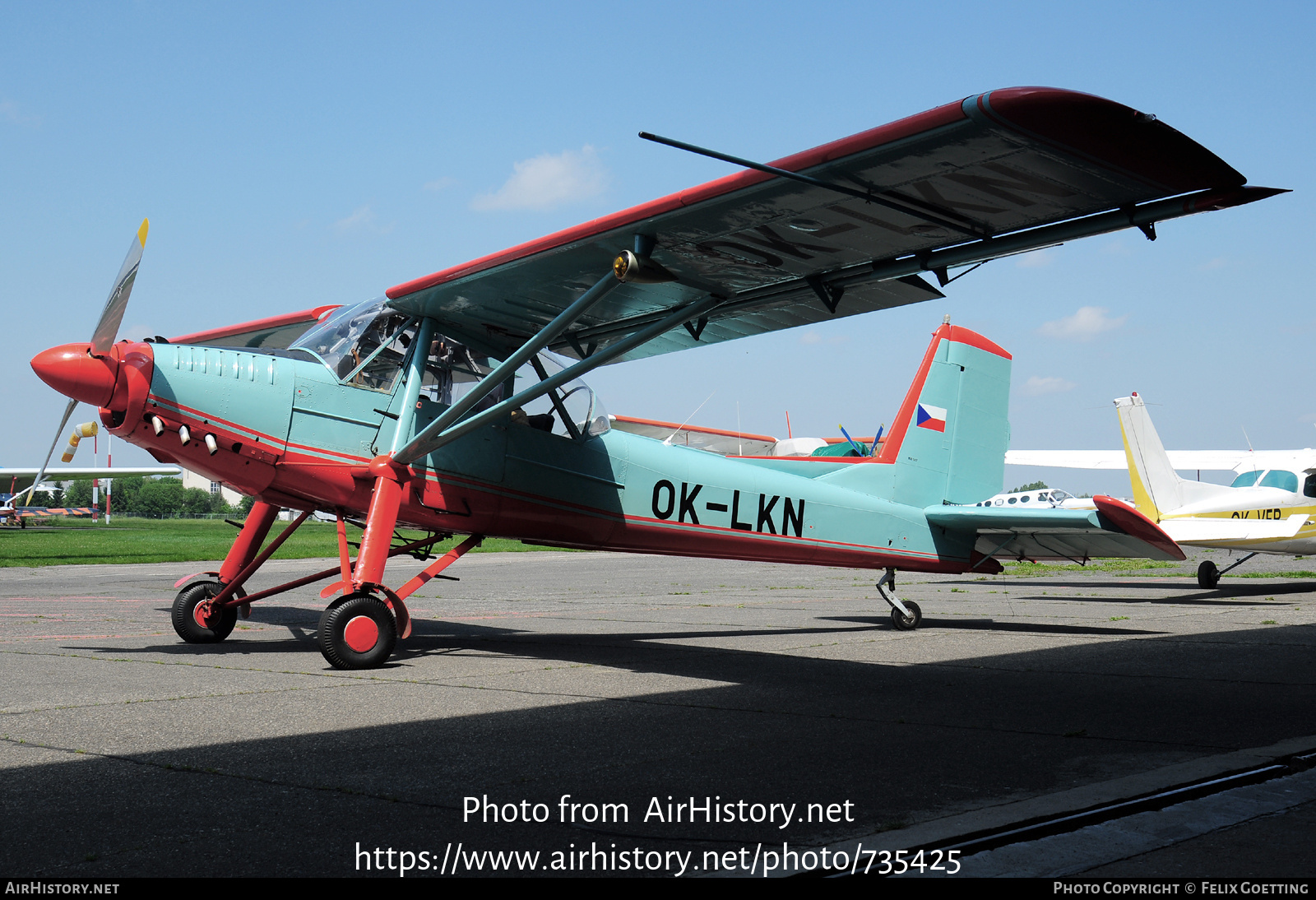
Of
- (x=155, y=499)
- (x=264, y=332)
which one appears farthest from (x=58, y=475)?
(x=155, y=499)

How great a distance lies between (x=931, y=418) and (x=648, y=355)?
3448 mm

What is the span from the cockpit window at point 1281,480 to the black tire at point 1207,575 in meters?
2.23

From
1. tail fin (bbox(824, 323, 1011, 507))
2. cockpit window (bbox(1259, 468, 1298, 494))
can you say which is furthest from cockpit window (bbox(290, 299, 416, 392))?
cockpit window (bbox(1259, 468, 1298, 494))

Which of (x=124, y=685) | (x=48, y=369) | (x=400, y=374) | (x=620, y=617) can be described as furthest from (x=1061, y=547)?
(x=48, y=369)

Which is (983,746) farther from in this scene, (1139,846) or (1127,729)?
(1139,846)

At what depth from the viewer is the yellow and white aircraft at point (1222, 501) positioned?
17891 millimetres

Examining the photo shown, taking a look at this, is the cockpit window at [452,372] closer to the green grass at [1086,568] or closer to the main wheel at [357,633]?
the main wheel at [357,633]

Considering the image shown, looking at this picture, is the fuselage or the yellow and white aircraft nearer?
the fuselage

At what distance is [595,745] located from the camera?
4750 millimetres

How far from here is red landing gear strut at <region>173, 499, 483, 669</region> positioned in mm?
7328

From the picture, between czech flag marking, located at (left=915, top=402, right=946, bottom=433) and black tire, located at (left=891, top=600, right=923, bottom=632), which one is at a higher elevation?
czech flag marking, located at (left=915, top=402, right=946, bottom=433)

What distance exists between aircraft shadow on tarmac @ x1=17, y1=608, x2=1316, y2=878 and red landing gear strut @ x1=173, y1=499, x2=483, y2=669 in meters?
0.38

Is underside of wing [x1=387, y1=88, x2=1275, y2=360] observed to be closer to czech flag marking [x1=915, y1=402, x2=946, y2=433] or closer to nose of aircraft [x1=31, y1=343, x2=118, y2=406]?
nose of aircraft [x1=31, y1=343, x2=118, y2=406]

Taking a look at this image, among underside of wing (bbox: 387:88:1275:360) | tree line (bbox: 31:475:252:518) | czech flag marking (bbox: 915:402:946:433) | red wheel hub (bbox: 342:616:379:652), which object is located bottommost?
red wheel hub (bbox: 342:616:379:652)
